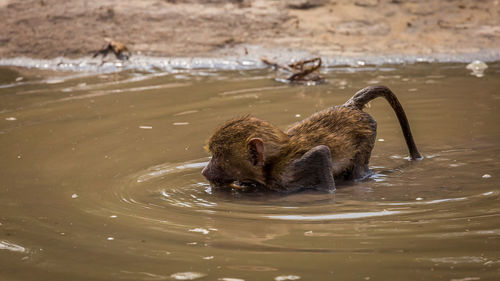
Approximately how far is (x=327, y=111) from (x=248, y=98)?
3.32 m

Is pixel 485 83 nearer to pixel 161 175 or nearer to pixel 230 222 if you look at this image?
pixel 161 175

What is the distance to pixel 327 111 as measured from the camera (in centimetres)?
628

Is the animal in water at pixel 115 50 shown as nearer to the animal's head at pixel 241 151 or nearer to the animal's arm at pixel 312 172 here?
the animal's head at pixel 241 151

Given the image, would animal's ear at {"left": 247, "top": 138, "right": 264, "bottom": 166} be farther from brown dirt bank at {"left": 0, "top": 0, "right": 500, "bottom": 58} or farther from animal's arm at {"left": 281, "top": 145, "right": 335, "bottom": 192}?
brown dirt bank at {"left": 0, "top": 0, "right": 500, "bottom": 58}

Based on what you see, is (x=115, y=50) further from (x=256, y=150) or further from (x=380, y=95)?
(x=256, y=150)

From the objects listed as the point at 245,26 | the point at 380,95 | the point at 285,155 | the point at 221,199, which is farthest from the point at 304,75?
the point at 221,199

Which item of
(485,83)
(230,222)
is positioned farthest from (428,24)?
Result: (230,222)

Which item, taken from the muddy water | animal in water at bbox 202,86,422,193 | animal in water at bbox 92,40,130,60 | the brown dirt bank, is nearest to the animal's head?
animal in water at bbox 202,86,422,193

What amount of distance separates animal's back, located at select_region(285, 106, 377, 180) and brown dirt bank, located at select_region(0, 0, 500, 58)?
19.6ft

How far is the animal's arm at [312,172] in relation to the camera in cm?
576

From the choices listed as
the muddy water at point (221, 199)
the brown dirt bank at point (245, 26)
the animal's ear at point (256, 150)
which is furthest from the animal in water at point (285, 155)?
the brown dirt bank at point (245, 26)

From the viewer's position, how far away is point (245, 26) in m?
13.1

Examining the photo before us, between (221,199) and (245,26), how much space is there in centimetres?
788

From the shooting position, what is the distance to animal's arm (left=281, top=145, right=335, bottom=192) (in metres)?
5.76
